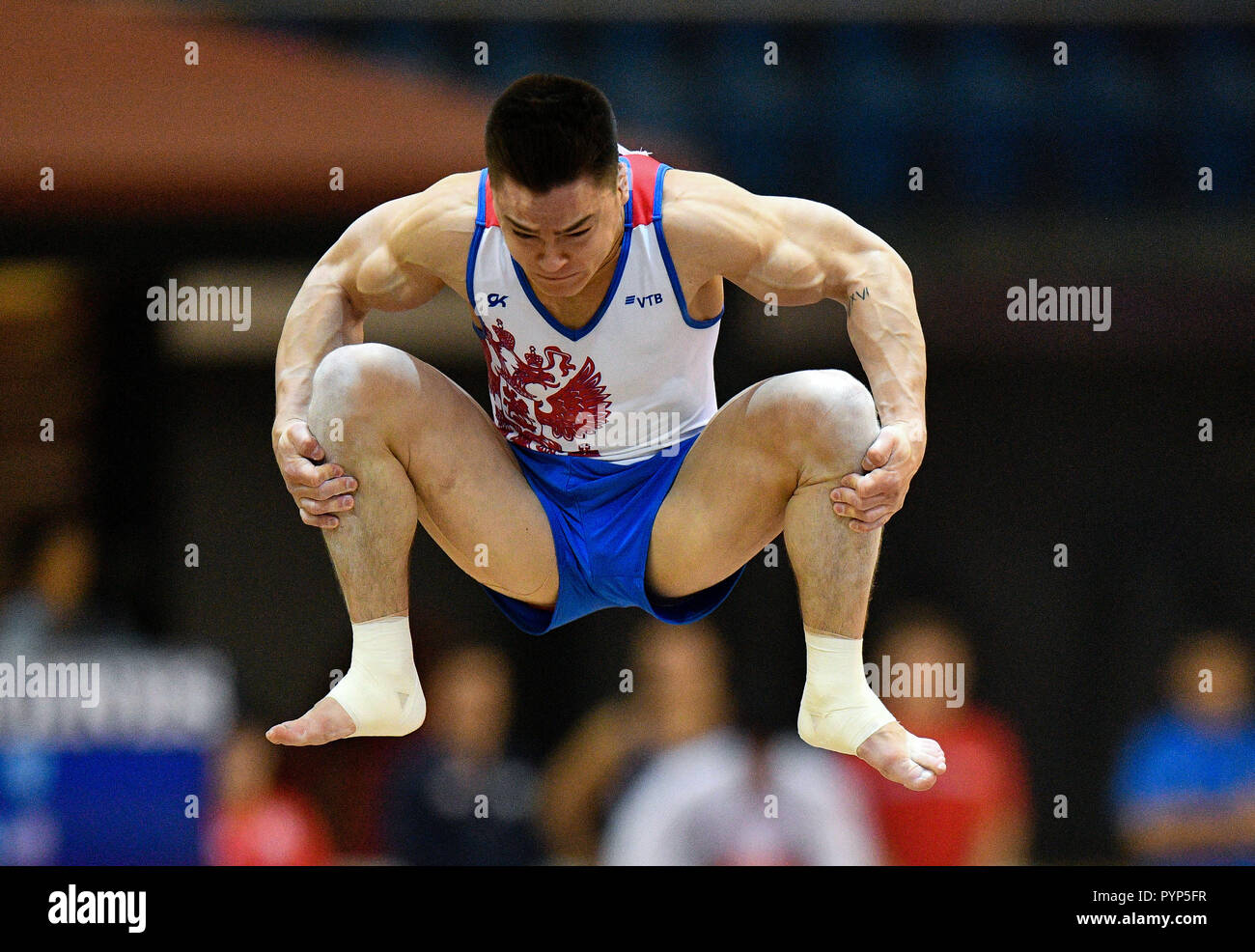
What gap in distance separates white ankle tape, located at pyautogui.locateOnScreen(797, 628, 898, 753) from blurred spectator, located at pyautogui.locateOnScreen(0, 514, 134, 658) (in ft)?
7.90

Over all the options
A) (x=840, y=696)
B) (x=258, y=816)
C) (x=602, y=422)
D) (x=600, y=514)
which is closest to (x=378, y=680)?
(x=600, y=514)

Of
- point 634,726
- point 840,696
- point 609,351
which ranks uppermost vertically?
point 609,351

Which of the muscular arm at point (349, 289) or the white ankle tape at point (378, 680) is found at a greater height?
the muscular arm at point (349, 289)

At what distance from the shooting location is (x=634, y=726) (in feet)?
12.7

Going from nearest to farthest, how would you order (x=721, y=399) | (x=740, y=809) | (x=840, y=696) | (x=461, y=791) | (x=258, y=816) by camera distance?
(x=840, y=696)
(x=740, y=809)
(x=461, y=791)
(x=258, y=816)
(x=721, y=399)

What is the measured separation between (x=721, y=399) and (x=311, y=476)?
6.67ft

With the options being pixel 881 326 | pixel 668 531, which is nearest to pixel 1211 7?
pixel 881 326

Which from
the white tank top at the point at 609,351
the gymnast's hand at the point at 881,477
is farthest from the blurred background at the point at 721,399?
the gymnast's hand at the point at 881,477

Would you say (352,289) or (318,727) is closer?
(318,727)

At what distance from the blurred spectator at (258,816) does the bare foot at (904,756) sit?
6.90 ft

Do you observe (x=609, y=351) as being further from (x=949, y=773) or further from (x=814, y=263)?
(x=949, y=773)

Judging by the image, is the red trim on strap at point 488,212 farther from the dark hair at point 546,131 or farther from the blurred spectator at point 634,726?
the blurred spectator at point 634,726

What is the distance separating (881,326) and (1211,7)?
7.92 feet

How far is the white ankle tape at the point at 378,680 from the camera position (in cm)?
234
